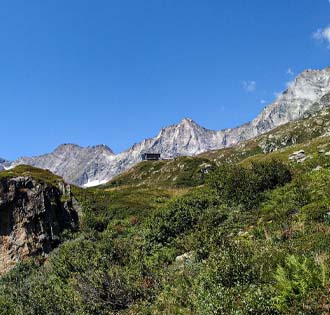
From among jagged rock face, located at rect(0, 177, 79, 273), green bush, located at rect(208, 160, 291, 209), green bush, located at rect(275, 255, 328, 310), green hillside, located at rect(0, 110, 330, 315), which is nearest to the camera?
green bush, located at rect(275, 255, 328, 310)

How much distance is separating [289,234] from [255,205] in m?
8.11

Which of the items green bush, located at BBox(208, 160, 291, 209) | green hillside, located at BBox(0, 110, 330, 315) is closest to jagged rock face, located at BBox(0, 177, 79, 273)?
green hillside, located at BBox(0, 110, 330, 315)

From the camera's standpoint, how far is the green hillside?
10852mm

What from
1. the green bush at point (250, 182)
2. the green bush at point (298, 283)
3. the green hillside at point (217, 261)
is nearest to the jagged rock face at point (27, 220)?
the green hillside at point (217, 261)

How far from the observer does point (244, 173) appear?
28750mm

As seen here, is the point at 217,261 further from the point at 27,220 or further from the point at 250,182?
the point at 27,220

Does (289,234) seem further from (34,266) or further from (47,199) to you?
(47,199)

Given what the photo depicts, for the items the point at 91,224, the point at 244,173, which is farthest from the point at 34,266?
the point at 244,173

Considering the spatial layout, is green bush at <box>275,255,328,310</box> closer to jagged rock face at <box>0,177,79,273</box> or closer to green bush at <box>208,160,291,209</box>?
green bush at <box>208,160,291,209</box>

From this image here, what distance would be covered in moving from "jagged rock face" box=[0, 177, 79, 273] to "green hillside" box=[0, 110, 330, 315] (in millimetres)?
2094

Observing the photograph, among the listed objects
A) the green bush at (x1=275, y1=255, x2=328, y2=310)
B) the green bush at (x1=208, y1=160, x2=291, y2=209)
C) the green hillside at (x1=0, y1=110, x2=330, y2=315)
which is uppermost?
the green bush at (x1=208, y1=160, x2=291, y2=209)

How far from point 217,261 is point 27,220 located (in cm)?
Answer: 2650

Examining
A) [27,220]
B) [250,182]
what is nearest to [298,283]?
[250,182]

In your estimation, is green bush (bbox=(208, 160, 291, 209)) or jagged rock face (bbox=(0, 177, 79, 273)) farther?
jagged rock face (bbox=(0, 177, 79, 273))
